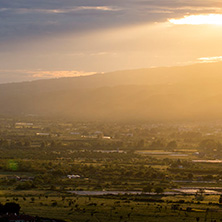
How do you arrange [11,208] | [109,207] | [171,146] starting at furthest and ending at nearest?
1. [171,146]
2. [109,207]
3. [11,208]

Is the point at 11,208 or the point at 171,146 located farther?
the point at 171,146

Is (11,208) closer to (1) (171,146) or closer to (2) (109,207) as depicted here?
(2) (109,207)

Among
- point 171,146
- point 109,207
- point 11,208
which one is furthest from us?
point 171,146

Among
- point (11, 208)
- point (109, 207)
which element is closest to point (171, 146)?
point (109, 207)

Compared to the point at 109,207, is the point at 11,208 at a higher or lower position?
higher

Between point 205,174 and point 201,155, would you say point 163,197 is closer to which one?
point 205,174

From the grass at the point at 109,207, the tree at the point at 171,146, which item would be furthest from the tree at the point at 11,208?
the tree at the point at 171,146

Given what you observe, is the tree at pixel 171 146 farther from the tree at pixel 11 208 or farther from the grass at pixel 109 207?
the tree at pixel 11 208

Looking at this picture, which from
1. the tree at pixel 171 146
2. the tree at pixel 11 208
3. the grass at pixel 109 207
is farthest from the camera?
the tree at pixel 171 146

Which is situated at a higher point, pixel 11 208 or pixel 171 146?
pixel 11 208

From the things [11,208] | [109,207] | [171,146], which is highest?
[11,208]

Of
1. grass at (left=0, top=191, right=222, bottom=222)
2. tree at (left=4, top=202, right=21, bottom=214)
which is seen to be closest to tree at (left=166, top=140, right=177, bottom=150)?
grass at (left=0, top=191, right=222, bottom=222)
